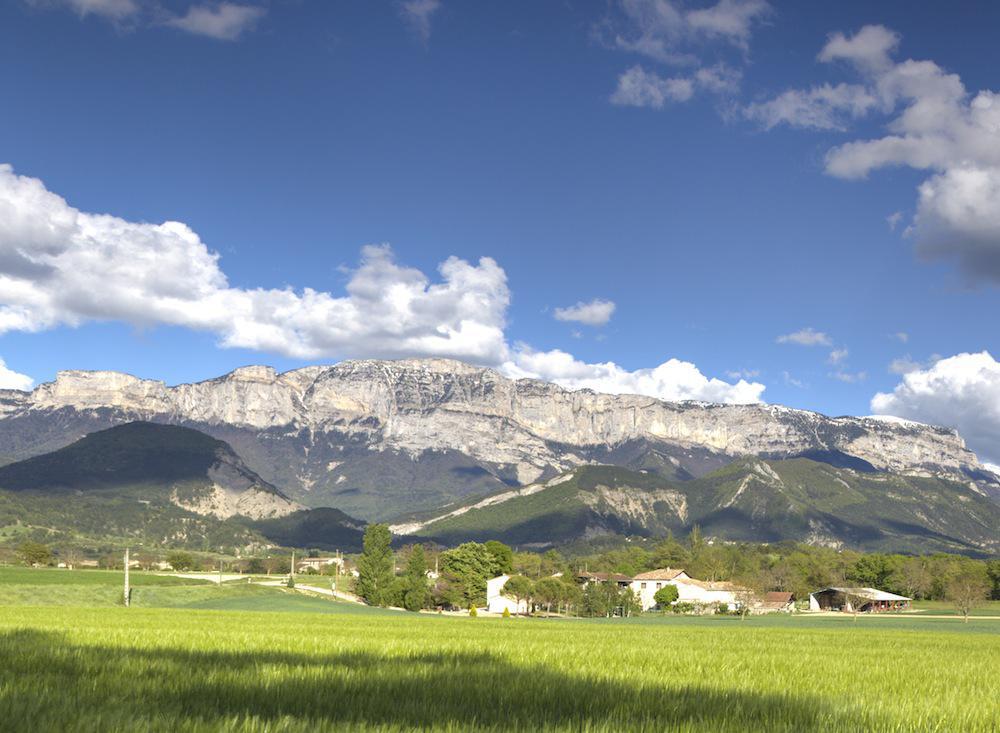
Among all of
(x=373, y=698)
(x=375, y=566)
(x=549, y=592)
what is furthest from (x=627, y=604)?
(x=373, y=698)

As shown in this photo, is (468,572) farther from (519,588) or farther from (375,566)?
(375,566)

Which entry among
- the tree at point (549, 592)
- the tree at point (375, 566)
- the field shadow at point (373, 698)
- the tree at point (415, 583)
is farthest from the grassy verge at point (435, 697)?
the tree at point (549, 592)

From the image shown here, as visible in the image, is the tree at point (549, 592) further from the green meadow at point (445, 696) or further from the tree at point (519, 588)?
the green meadow at point (445, 696)

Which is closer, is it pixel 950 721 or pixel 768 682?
pixel 950 721

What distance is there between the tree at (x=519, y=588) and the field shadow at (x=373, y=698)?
184 metres

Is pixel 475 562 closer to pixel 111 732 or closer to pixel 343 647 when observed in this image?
pixel 343 647

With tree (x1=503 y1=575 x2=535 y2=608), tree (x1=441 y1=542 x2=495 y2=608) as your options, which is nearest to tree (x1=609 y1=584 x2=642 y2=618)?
tree (x1=503 y1=575 x2=535 y2=608)

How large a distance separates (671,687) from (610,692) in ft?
4.83

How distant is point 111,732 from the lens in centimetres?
474

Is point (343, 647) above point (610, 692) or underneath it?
underneath

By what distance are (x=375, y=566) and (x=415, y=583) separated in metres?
11.3

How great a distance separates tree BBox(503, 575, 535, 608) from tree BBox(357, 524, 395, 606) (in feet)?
123

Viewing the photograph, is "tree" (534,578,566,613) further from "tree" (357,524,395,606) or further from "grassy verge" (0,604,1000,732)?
"grassy verge" (0,604,1000,732)

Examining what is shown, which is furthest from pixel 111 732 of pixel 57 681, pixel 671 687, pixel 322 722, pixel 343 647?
pixel 343 647
